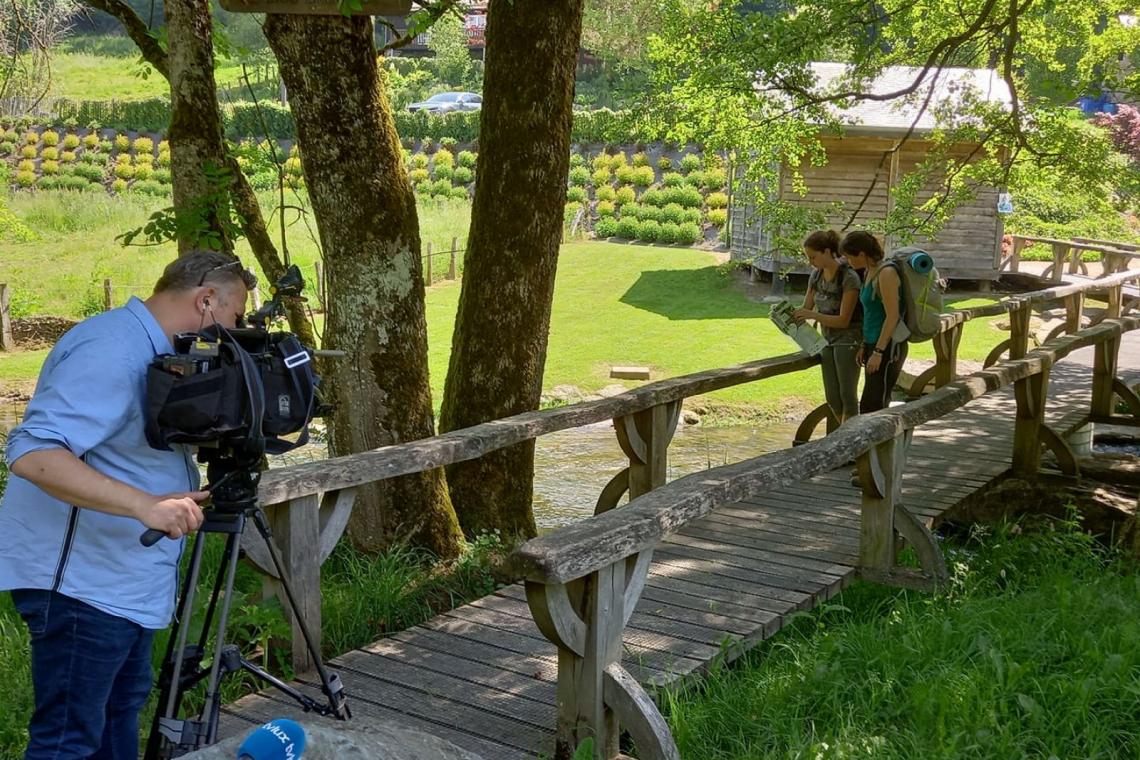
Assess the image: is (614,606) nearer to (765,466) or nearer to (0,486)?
(765,466)

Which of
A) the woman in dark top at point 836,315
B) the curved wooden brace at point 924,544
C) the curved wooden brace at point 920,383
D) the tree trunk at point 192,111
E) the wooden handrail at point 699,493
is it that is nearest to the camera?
the wooden handrail at point 699,493

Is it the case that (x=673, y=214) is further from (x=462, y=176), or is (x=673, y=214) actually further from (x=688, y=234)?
(x=462, y=176)

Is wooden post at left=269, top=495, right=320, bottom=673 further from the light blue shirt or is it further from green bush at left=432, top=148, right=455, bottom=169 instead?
A: green bush at left=432, top=148, right=455, bottom=169

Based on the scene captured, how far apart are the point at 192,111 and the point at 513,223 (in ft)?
7.55

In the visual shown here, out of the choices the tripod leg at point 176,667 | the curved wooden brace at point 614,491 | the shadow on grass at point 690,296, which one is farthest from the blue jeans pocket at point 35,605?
the shadow on grass at point 690,296

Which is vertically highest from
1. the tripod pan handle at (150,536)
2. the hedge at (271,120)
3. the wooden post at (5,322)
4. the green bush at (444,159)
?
the hedge at (271,120)

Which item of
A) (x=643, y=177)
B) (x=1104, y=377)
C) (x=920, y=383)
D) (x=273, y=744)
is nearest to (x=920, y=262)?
(x=1104, y=377)

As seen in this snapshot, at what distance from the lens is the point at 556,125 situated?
6309 mm

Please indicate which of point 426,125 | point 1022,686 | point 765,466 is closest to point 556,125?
point 765,466

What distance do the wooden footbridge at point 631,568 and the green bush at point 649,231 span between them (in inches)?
886

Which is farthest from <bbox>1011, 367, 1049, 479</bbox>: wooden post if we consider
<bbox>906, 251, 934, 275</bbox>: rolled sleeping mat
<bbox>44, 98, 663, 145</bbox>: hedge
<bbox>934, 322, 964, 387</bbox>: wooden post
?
<bbox>44, 98, 663, 145</bbox>: hedge

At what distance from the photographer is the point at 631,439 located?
261 inches

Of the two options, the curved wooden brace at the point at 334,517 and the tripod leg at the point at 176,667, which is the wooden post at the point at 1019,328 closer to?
the curved wooden brace at the point at 334,517

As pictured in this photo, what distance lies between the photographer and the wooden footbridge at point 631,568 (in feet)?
12.2
